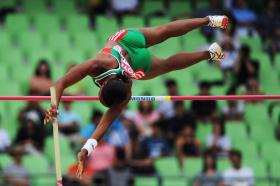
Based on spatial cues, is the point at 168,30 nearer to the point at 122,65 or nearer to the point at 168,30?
the point at 168,30

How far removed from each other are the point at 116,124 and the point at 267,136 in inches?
109

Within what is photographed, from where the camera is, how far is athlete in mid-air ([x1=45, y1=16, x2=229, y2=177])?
11.7 meters

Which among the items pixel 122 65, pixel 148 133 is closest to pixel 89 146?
pixel 122 65

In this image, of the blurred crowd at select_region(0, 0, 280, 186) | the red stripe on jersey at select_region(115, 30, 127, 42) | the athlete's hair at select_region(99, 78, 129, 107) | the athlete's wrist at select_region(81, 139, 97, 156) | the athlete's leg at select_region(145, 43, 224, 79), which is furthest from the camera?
the blurred crowd at select_region(0, 0, 280, 186)

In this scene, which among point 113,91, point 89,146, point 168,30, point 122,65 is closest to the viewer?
point 89,146

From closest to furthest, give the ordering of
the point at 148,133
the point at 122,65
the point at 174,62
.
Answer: the point at 122,65 < the point at 174,62 < the point at 148,133

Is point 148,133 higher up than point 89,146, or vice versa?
point 148,133

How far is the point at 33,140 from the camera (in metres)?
16.0

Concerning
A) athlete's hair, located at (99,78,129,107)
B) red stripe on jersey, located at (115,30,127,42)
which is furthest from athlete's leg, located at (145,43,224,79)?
athlete's hair, located at (99,78,129,107)

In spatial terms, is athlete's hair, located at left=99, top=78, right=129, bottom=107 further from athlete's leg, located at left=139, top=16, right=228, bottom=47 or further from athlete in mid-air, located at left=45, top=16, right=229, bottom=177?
athlete's leg, located at left=139, top=16, right=228, bottom=47

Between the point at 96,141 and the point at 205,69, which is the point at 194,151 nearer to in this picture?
the point at 205,69

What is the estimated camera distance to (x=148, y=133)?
1648 centimetres

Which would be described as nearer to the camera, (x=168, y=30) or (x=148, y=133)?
(x=168, y=30)

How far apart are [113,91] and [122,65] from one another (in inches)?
23.9
